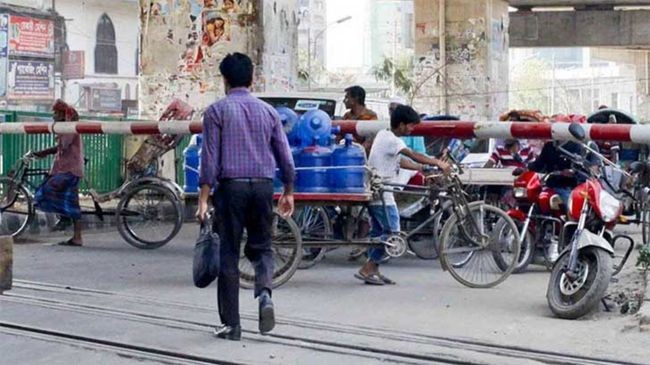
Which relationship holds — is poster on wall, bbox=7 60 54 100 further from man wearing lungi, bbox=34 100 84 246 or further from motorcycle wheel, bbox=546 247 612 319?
motorcycle wheel, bbox=546 247 612 319

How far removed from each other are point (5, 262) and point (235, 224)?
2.78 meters

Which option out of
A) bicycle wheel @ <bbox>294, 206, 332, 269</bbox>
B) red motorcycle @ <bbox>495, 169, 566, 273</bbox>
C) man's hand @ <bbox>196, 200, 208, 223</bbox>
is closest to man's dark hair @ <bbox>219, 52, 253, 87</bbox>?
man's hand @ <bbox>196, 200, 208, 223</bbox>

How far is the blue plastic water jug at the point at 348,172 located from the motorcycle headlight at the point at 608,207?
2.19m

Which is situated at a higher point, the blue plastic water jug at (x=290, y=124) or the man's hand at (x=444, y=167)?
the blue plastic water jug at (x=290, y=124)

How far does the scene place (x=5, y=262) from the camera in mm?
8891

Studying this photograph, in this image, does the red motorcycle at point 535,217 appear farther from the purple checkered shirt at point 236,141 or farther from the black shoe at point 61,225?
the black shoe at point 61,225

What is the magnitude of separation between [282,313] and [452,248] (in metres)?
1.92

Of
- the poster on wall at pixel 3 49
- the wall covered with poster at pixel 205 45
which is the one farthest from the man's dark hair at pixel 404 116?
the poster on wall at pixel 3 49

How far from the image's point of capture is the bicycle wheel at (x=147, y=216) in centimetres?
1212

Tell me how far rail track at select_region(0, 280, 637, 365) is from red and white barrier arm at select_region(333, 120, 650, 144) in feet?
10.9

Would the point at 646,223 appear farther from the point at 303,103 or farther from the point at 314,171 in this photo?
the point at 303,103

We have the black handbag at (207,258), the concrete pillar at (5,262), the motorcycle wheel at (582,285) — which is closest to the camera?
the black handbag at (207,258)

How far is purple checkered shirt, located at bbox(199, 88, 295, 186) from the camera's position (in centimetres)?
694

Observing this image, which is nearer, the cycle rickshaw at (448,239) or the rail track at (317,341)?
the rail track at (317,341)
